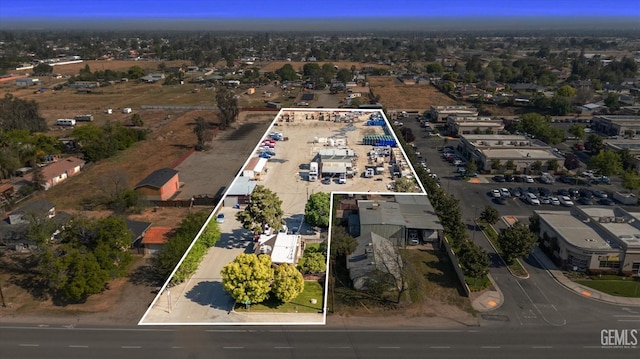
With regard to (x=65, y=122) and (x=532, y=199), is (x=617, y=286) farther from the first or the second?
(x=65, y=122)

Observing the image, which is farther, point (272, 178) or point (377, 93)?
point (377, 93)

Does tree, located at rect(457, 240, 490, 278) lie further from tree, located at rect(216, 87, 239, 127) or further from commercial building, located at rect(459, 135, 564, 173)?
tree, located at rect(216, 87, 239, 127)

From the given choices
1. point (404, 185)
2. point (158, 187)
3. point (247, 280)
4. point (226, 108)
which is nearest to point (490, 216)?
point (404, 185)

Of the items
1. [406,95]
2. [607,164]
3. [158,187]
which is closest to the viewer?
[158,187]

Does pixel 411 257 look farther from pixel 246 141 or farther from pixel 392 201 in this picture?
pixel 246 141

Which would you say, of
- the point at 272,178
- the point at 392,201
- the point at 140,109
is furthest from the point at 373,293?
the point at 140,109

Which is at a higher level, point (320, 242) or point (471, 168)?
point (320, 242)

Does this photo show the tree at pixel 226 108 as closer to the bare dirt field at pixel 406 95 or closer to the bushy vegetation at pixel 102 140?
the bushy vegetation at pixel 102 140
